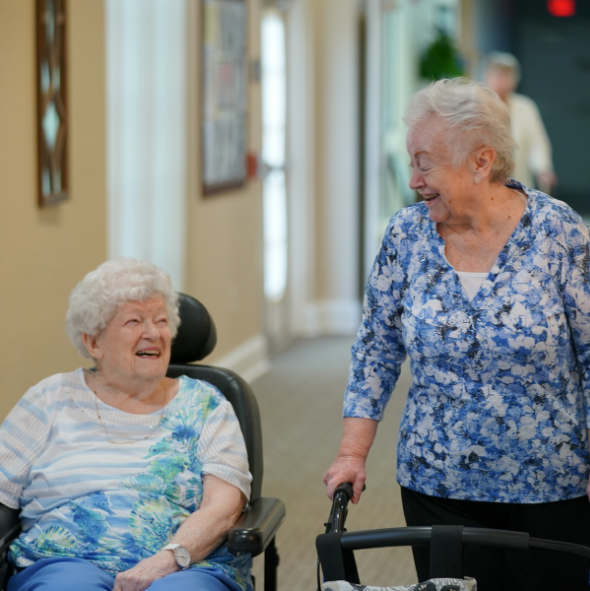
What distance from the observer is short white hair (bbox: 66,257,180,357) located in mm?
2033

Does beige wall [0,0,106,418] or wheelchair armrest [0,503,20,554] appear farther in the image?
beige wall [0,0,106,418]

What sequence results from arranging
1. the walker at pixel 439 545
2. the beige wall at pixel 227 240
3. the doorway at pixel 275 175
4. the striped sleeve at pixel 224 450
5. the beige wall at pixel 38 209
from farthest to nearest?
the doorway at pixel 275 175, the beige wall at pixel 227 240, the beige wall at pixel 38 209, the striped sleeve at pixel 224 450, the walker at pixel 439 545

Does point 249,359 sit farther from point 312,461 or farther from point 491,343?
point 491,343

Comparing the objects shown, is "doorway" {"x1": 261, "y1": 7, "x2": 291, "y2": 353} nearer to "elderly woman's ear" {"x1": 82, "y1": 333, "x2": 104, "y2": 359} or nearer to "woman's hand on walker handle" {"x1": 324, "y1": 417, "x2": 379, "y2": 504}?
"elderly woman's ear" {"x1": 82, "y1": 333, "x2": 104, "y2": 359}

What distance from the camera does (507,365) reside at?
1628mm

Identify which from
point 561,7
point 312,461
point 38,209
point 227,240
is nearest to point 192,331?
point 38,209

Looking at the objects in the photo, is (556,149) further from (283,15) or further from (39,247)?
(39,247)

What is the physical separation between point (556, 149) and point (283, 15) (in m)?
7.99

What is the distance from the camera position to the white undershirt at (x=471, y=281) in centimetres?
167

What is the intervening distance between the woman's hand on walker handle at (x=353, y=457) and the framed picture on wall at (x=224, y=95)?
2.94 m

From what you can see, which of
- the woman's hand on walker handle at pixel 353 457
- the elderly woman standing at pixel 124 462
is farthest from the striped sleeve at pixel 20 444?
the woman's hand on walker handle at pixel 353 457

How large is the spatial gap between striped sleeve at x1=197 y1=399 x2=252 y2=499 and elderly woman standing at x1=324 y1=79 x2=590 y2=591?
41 cm

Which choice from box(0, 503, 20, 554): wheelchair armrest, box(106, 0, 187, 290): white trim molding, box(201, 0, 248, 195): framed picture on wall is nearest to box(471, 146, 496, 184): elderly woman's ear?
box(0, 503, 20, 554): wheelchair armrest

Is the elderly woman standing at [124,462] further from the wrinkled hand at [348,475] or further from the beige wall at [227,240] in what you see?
the beige wall at [227,240]
